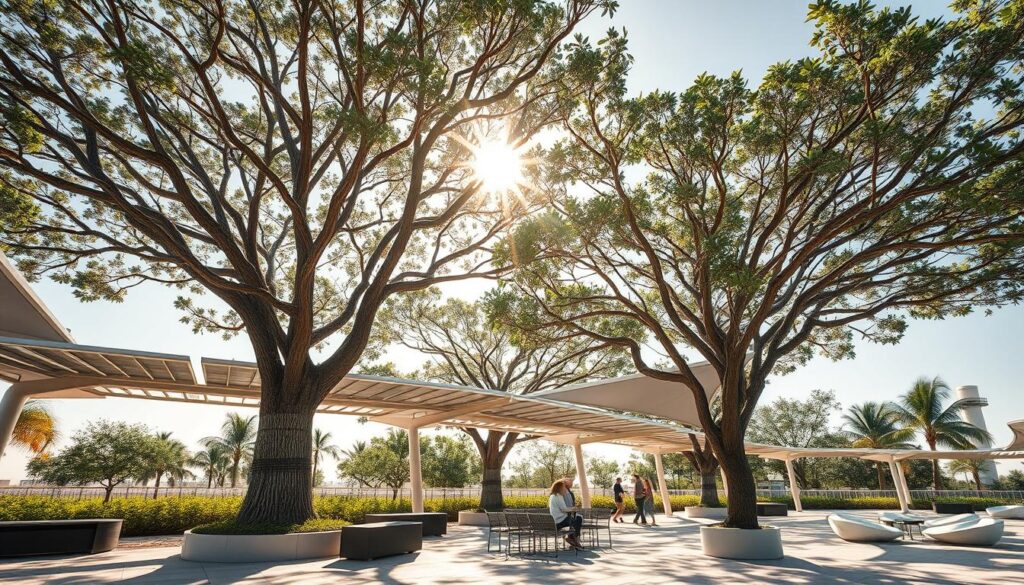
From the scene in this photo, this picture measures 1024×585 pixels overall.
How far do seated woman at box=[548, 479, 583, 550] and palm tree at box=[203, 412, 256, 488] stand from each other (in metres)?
45.0

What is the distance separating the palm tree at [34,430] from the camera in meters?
22.9

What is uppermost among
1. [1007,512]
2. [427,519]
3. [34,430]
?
[34,430]

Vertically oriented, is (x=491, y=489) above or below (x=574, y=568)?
above

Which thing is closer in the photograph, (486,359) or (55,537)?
(55,537)

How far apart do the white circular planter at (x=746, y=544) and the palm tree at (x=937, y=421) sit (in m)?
31.0

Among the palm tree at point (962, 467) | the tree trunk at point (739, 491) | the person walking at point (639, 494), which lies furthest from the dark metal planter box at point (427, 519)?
the palm tree at point (962, 467)

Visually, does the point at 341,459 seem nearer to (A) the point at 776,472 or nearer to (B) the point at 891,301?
(A) the point at 776,472

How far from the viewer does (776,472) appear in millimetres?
44500

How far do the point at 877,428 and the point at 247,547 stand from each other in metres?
39.3

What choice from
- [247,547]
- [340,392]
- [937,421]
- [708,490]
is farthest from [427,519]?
[937,421]

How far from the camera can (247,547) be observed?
25.8 feet

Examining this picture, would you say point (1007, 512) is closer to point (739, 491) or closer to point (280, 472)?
point (739, 491)

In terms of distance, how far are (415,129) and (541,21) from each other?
2447 millimetres

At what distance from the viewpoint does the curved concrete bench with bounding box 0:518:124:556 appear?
26.2 ft
